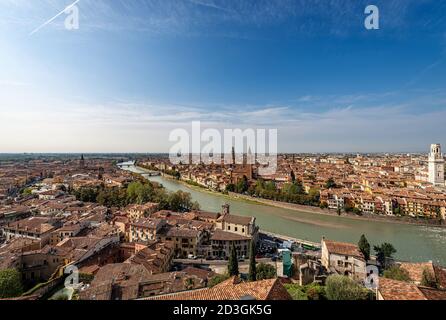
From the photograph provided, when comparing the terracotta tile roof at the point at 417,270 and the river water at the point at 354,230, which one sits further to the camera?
the river water at the point at 354,230

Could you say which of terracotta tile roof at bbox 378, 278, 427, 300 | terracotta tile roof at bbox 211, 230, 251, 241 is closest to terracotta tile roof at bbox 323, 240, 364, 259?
terracotta tile roof at bbox 211, 230, 251, 241

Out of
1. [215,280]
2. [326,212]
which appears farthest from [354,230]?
[215,280]

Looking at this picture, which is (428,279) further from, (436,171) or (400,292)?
(436,171)

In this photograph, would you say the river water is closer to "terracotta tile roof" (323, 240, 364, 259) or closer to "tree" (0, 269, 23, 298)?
"terracotta tile roof" (323, 240, 364, 259)

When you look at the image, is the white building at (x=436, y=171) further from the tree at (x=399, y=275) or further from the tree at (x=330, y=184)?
the tree at (x=399, y=275)

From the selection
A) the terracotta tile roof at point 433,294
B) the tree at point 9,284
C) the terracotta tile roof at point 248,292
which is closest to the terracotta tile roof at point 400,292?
the terracotta tile roof at point 433,294

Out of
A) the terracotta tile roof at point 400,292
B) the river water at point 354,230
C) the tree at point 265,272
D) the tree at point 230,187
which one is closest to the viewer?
the terracotta tile roof at point 400,292
